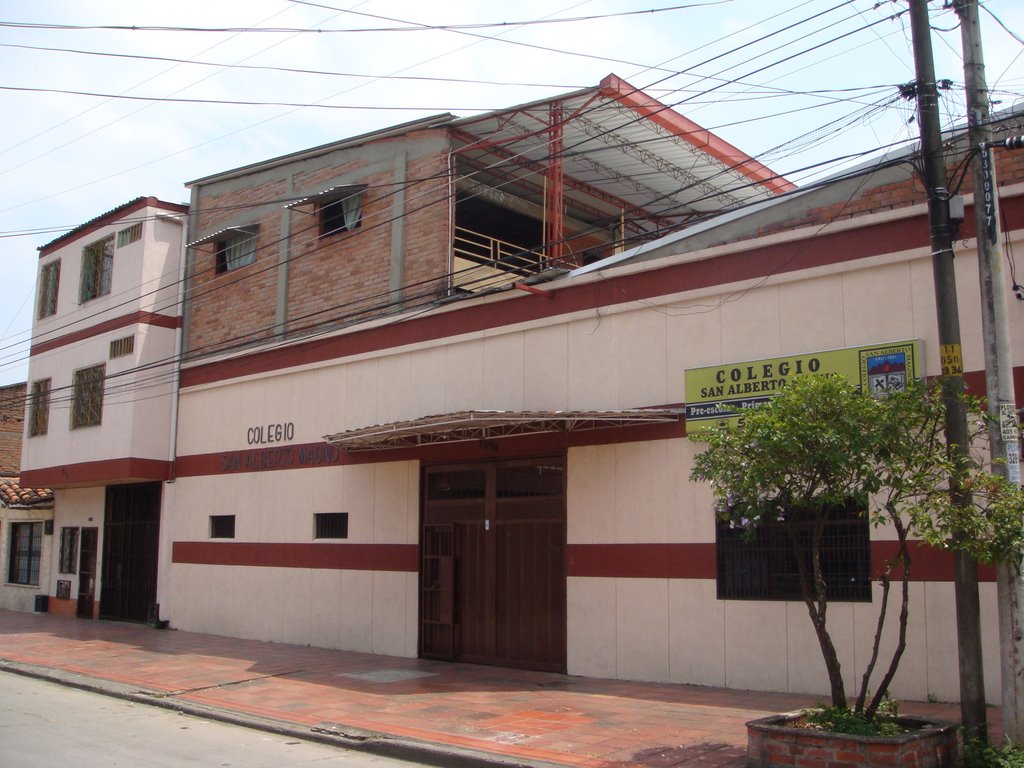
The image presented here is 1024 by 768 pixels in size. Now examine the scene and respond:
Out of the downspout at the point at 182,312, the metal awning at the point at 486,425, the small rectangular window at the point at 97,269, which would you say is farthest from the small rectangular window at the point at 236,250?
the metal awning at the point at 486,425

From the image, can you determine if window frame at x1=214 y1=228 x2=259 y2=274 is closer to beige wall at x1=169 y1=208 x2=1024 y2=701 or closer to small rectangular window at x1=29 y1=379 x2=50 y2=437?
beige wall at x1=169 y1=208 x2=1024 y2=701

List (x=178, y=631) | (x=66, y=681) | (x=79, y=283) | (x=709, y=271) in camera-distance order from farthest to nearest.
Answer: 1. (x=79, y=283)
2. (x=178, y=631)
3. (x=66, y=681)
4. (x=709, y=271)

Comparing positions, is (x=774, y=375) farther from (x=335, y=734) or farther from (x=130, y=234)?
(x=130, y=234)

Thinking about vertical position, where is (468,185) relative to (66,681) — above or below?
above

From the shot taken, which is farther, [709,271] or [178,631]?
[178,631]

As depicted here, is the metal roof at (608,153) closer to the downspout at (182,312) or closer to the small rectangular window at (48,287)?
the downspout at (182,312)

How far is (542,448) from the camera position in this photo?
14.6 meters

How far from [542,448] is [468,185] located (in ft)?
25.7

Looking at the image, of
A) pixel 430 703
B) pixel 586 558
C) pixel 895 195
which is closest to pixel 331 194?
pixel 586 558

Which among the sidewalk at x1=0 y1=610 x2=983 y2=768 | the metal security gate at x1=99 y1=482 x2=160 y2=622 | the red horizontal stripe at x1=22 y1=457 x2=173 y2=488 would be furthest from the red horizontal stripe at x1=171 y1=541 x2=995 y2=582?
the red horizontal stripe at x1=22 y1=457 x2=173 y2=488

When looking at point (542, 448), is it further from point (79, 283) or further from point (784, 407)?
point (79, 283)

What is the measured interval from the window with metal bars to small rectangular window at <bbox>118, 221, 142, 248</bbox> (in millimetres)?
15984

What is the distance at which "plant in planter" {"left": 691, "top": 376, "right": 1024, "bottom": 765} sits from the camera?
25.7 feet

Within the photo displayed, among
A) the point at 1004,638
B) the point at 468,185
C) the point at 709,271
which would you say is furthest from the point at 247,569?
the point at 1004,638
